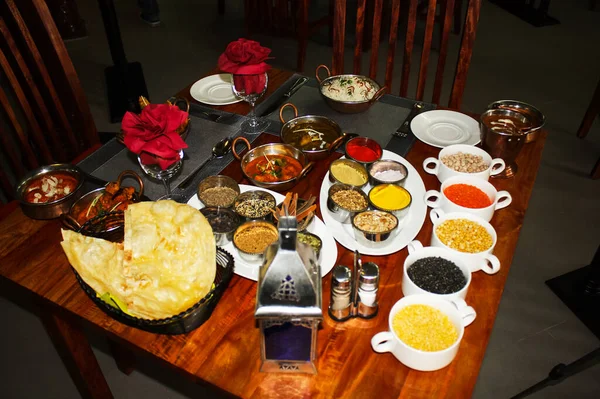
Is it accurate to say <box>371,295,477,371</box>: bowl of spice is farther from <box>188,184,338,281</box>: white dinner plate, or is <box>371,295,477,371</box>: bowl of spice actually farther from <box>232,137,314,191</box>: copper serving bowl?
<box>232,137,314,191</box>: copper serving bowl

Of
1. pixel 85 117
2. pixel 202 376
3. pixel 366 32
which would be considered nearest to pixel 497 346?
pixel 202 376

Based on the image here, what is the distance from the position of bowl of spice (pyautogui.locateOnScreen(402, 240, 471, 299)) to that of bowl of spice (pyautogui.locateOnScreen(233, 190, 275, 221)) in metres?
0.43

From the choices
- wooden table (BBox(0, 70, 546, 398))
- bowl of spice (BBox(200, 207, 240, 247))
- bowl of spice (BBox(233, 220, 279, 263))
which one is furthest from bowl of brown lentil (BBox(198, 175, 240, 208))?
wooden table (BBox(0, 70, 546, 398))

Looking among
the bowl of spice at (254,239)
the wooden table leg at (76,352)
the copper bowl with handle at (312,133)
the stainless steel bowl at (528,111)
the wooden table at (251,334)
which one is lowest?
the wooden table leg at (76,352)

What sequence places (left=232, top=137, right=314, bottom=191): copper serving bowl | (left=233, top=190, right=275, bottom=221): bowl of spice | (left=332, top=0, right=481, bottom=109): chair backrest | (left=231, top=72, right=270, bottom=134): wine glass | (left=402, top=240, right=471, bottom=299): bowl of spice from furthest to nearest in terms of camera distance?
(left=332, top=0, right=481, bottom=109): chair backrest
(left=231, top=72, right=270, bottom=134): wine glass
(left=232, top=137, right=314, bottom=191): copper serving bowl
(left=233, top=190, right=275, bottom=221): bowl of spice
(left=402, top=240, right=471, bottom=299): bowl of spice

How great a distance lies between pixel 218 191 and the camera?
1.62m

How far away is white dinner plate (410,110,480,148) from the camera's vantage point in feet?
6.28

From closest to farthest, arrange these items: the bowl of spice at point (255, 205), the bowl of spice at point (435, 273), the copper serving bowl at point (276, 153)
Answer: the bowl of spice at point (435, 273) → the bowl of spice at point (255, 205) → the copper serving bowl at point (276, 153)

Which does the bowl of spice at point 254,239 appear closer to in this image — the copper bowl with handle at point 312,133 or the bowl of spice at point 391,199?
the bowl of spice at point 391,199

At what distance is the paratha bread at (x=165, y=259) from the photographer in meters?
1.15

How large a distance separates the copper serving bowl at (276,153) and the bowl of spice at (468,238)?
0.45 m

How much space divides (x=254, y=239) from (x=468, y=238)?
601mm

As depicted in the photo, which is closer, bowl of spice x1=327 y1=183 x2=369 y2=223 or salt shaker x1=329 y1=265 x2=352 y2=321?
salt shaker x1=329 y1=265 x2=352 y2=321

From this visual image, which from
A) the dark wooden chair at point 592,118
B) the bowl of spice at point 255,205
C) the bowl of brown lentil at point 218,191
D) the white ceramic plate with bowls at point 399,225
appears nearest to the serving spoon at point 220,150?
the bowl of brown lentil at point 218,191
